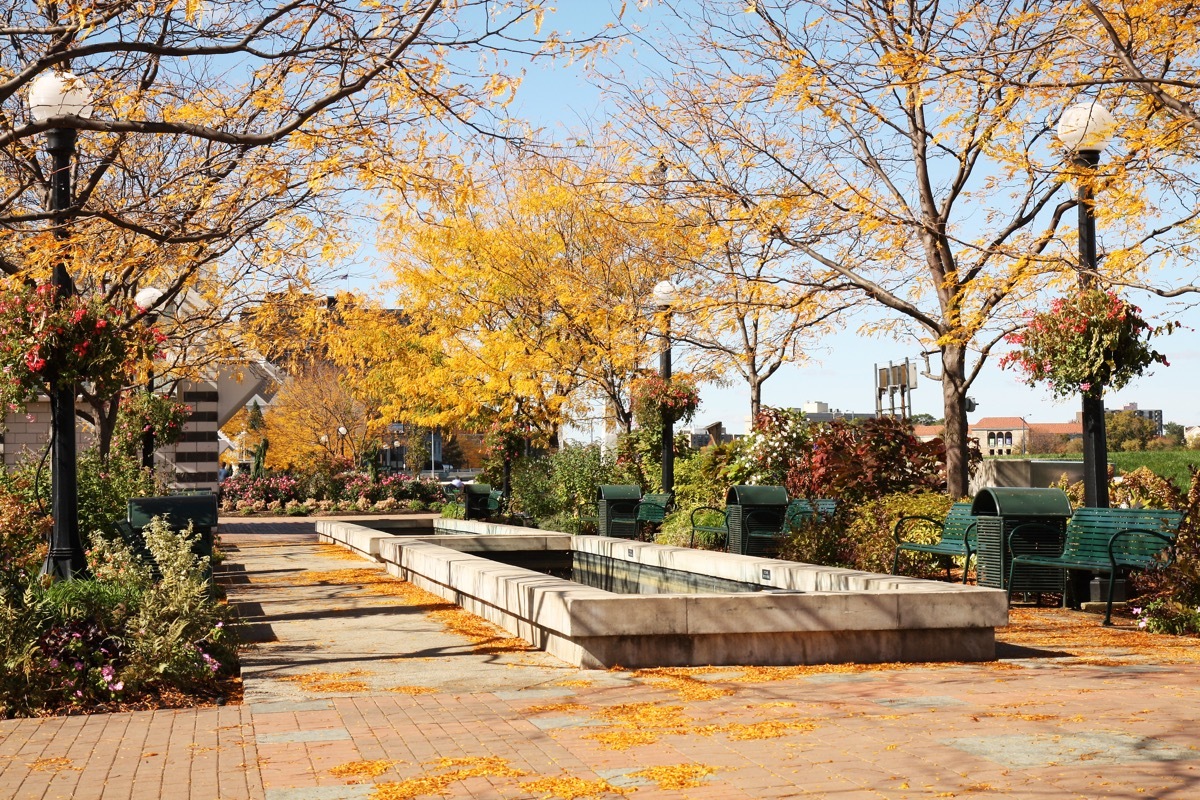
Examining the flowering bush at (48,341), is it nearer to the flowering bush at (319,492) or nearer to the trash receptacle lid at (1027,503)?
the trash receptacle lid at (1027,503)

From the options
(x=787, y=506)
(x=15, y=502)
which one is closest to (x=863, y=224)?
(x=787, y=506)

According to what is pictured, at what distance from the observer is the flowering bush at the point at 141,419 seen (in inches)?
909

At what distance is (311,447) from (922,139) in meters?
46.1

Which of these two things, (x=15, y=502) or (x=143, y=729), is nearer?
(x=143, y=729)

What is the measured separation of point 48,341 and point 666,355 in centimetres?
1099

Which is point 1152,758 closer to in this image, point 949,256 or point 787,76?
point 787,76

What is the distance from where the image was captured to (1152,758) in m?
5.48

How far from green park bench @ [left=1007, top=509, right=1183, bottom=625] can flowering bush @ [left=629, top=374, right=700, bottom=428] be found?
876cm

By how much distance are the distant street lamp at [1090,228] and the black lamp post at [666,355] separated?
673 cm

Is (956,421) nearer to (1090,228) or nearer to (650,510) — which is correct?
(1090,228)

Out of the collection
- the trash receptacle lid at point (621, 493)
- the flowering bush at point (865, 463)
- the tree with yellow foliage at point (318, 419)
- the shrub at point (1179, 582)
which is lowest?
the shrub at point (1179, 582)

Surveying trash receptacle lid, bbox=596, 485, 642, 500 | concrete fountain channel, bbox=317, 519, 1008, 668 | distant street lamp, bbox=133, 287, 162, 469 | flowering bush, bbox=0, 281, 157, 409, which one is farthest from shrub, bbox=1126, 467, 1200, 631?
distant street lamp, bbox=133, 287, 162, 469

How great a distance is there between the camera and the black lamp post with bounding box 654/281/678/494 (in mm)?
17984

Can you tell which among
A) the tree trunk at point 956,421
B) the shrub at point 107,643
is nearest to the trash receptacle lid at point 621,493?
the tree trunk at point 956,421
